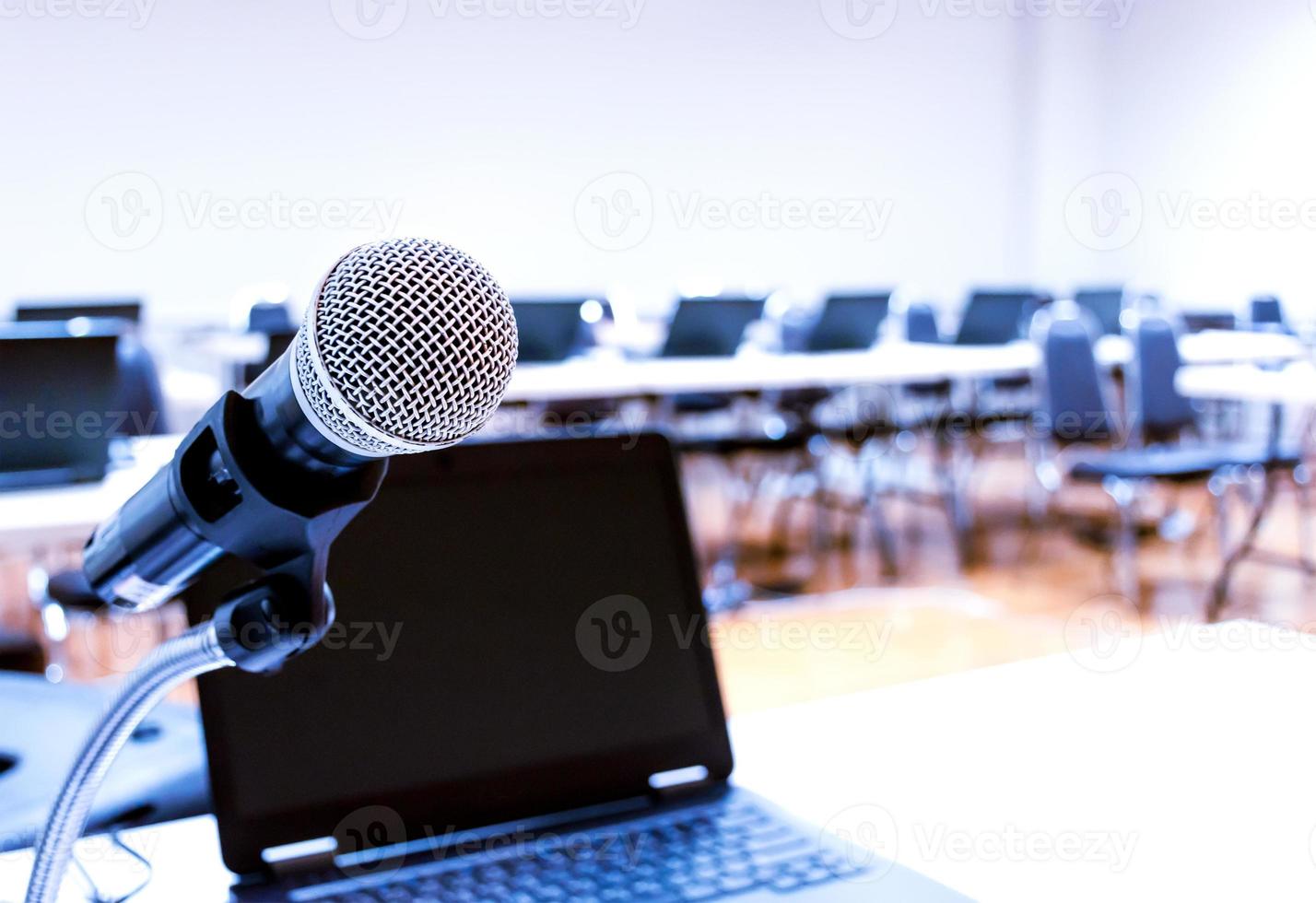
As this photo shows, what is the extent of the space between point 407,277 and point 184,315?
6682 millimetres

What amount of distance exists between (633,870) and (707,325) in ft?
13.1

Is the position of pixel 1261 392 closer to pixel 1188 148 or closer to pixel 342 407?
pixel 342 407

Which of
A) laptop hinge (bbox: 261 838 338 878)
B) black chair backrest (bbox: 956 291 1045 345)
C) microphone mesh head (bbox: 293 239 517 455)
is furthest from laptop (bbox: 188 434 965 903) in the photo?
black chair backrest (bbox: 956 291 1045 345)

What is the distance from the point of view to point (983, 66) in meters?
8.59

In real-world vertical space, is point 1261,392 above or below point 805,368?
below

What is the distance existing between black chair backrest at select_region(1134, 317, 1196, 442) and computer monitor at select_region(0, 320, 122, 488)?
10.5 ft

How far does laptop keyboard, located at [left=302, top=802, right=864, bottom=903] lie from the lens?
2.27 ft

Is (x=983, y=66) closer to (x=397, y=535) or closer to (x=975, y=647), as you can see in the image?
(x=975, y=647)

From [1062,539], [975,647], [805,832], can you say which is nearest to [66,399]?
[805,832]

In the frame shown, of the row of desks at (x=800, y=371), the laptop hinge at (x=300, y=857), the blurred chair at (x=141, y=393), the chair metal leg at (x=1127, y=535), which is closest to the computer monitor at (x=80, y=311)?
the blurred chair at (x=141, y=393)

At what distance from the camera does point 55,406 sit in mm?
2188

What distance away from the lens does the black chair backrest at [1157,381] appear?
411 centimetres

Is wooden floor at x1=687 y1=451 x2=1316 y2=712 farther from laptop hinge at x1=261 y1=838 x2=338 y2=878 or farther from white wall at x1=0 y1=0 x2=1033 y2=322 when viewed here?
white wall at x1=0 y1=0 x2=1033 y2=322

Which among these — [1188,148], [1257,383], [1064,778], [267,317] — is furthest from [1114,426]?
[1188,148]
